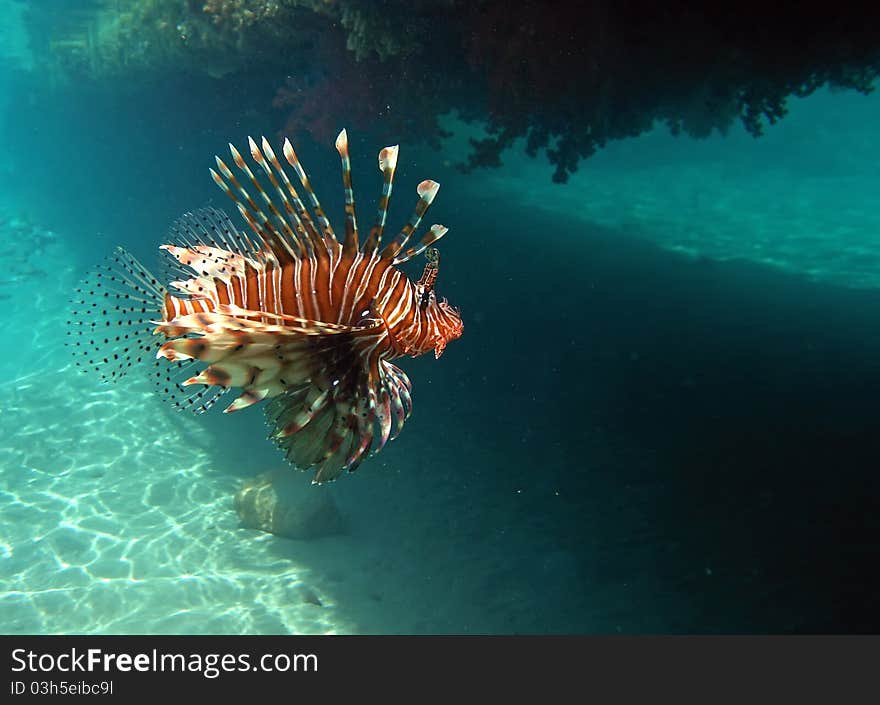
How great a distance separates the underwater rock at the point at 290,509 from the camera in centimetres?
795

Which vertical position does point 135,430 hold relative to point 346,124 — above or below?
below

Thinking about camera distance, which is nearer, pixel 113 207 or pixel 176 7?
pixel 176 7

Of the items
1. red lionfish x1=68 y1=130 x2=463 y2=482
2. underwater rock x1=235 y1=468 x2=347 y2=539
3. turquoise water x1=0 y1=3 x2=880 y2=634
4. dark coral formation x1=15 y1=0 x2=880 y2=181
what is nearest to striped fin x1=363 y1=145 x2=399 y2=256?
red lionfish x1=68 y1=130 x2=463 y2=482

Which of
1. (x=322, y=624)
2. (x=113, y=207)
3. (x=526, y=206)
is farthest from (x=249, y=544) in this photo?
(x=113, y=207)

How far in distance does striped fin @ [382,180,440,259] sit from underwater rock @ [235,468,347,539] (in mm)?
6203

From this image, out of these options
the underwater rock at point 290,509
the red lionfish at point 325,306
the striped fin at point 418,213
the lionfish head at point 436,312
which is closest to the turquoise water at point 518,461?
the underwater rock at point 290,509

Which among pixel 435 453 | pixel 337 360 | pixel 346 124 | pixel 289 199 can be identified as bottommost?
pixel 435 453

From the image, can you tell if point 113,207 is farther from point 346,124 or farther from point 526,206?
point 526,206

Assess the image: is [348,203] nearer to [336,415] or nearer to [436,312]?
[436,312]

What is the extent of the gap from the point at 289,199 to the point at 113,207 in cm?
1848

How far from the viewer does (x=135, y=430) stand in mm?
11117

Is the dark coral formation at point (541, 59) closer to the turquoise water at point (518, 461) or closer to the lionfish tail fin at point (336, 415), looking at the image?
the turquoise water at point (518, 461)

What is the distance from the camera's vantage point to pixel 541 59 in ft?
21.4

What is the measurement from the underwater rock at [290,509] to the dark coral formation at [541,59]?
5555 millimetres
